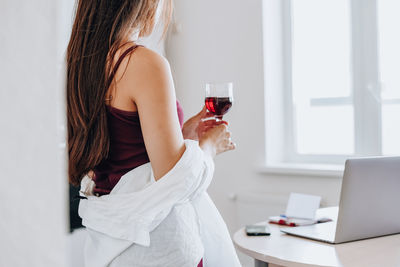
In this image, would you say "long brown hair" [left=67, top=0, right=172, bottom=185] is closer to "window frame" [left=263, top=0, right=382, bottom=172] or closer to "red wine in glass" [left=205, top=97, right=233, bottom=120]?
"red wine in glass" [left=205, top=97, right=233, bottom=120]

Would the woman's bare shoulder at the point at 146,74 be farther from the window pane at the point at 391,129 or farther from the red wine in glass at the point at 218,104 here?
the window pane at the point at 391,129

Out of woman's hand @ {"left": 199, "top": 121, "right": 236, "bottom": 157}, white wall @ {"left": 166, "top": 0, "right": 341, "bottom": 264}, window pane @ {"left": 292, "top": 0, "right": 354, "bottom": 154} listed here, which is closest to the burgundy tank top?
woman's hand @ {"left": 199, "top": 121, "right": 236, "bottom": 157}

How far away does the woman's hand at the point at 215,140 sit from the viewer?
1246 millimetres

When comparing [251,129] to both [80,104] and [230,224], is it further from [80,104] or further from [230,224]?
[80,104]

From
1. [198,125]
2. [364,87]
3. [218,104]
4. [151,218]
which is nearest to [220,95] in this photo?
[218,104]

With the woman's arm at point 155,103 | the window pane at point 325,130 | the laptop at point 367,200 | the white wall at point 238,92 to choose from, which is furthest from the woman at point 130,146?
the window pane at point 325,130

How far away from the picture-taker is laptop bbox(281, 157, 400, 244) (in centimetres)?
125

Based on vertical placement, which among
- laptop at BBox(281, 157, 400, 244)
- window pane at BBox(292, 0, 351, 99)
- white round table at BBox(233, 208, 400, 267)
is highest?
window pane at BBox(292, 0, 351, 99)

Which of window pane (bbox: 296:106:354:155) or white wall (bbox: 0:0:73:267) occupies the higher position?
white wall (bbox: 0:0:73:267)

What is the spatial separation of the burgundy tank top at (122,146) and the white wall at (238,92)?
1.73 m

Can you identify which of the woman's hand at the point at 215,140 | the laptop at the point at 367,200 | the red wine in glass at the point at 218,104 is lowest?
the laptop at the point at 367,200

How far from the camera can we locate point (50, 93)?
179 millimetres

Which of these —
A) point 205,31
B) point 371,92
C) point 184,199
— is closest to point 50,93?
point 184,199

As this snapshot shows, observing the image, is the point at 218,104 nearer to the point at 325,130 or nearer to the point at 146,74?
the point at 146,74
